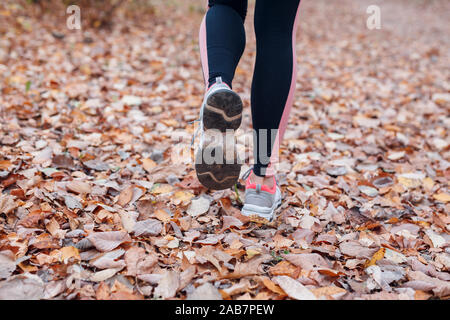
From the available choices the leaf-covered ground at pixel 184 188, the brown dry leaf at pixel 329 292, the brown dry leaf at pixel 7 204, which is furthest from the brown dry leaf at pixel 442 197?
the brown dry leaf at pixel 7 204

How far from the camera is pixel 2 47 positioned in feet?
10.2

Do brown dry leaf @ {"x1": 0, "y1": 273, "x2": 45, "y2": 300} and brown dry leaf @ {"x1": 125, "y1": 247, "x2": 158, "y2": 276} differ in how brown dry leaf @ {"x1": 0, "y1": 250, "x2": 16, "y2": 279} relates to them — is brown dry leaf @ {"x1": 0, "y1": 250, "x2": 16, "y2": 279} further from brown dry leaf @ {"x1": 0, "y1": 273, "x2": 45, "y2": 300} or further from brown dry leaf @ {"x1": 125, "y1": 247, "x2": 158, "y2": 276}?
brown dry leaf @ {"x1": 125, "y1": 247, "x2": 158, "y2": 276}

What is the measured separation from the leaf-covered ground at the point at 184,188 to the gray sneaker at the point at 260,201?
0.19 feet

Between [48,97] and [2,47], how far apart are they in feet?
3.79

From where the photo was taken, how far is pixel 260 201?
1.42 m

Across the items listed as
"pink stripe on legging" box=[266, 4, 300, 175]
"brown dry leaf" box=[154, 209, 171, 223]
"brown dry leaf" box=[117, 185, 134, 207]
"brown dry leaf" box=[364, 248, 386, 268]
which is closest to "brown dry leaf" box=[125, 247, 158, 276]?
"brown dry leaf" box=[154, 209, 171, 223]

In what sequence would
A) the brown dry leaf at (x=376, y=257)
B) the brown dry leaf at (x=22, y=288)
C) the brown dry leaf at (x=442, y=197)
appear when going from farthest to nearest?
the brown dry leaf at (x=442, y=197), the brown dry leaf at (x=376, y=257), the brown dry leaf at (x=22, y=288)

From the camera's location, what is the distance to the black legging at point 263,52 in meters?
1.19

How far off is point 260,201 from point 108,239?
0.57 meters

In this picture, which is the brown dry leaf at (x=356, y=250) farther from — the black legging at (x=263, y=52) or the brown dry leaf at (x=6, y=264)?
the brown dry leaf at (x=6, y=264)
